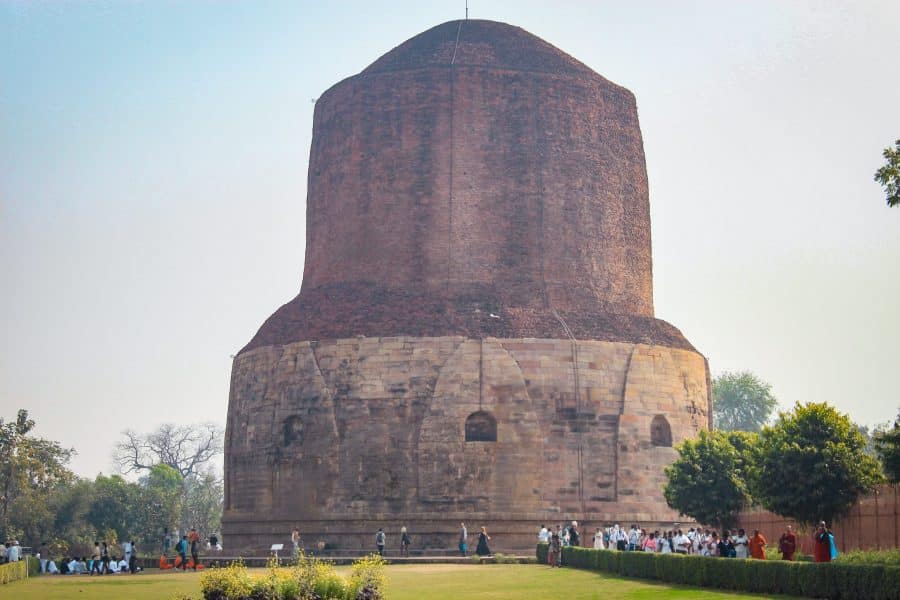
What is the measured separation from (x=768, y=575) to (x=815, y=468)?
6.09 meters

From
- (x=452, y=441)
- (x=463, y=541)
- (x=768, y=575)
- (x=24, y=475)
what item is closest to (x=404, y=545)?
(x=463, y=541)

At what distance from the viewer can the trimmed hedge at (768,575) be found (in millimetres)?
15867

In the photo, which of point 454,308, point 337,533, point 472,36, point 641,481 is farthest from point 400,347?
point 472,36

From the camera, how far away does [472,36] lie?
122 feet

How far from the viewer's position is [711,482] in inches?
1156

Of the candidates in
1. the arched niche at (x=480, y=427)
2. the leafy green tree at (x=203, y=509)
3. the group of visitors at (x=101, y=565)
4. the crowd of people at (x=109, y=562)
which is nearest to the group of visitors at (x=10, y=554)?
the crowd of people at (x=109, y=562)

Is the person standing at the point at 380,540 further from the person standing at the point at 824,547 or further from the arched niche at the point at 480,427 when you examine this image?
the person standing at the point at 824,547

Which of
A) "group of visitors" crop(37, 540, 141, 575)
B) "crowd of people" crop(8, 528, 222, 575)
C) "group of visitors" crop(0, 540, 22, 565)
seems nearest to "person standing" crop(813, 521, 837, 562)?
"crowd of people" crop(8, 528, 222, 575)

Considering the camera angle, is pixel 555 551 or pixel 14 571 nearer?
pixel 14 571

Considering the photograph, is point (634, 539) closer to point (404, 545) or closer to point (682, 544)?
point (682, 544)

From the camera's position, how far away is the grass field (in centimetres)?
1853

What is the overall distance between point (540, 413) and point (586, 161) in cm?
765

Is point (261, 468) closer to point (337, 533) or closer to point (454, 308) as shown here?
point (337, 533)

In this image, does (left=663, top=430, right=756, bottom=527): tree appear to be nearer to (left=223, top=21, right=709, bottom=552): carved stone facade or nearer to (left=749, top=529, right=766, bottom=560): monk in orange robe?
(left=223, top=21, right=709, bottom=552): carved stone facade
